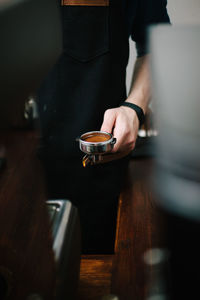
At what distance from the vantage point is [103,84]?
98 cm

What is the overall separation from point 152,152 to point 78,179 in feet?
2.37

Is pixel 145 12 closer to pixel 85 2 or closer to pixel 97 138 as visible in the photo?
pixel 85 2

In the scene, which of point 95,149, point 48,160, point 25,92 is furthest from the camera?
point 48,160

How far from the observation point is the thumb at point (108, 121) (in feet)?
2.55

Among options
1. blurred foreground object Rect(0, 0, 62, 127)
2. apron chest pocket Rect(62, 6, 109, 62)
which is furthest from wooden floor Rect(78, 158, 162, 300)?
apron chest pocket Rect(62, 6, 109, 62)

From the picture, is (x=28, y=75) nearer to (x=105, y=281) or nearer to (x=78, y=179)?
(x=105, y=281)

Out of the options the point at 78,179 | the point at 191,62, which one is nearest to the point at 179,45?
the point at 191,62

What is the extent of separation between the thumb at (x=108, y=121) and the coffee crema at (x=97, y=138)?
9cm

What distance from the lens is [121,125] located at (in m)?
0.80

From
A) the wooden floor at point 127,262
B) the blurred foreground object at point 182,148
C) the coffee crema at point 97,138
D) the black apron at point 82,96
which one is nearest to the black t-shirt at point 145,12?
the black apron at point 82,96

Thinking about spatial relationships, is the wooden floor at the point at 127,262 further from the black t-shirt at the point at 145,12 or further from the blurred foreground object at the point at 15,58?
the black t-shirt at the point at 145,12

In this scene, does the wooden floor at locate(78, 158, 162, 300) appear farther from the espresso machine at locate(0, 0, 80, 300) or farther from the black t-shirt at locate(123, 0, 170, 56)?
the black t-shirt at locate(123, 0, 170, 56)

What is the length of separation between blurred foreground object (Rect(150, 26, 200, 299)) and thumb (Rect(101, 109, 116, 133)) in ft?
0.51

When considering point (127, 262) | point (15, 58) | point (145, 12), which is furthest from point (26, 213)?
point (145, 12)
